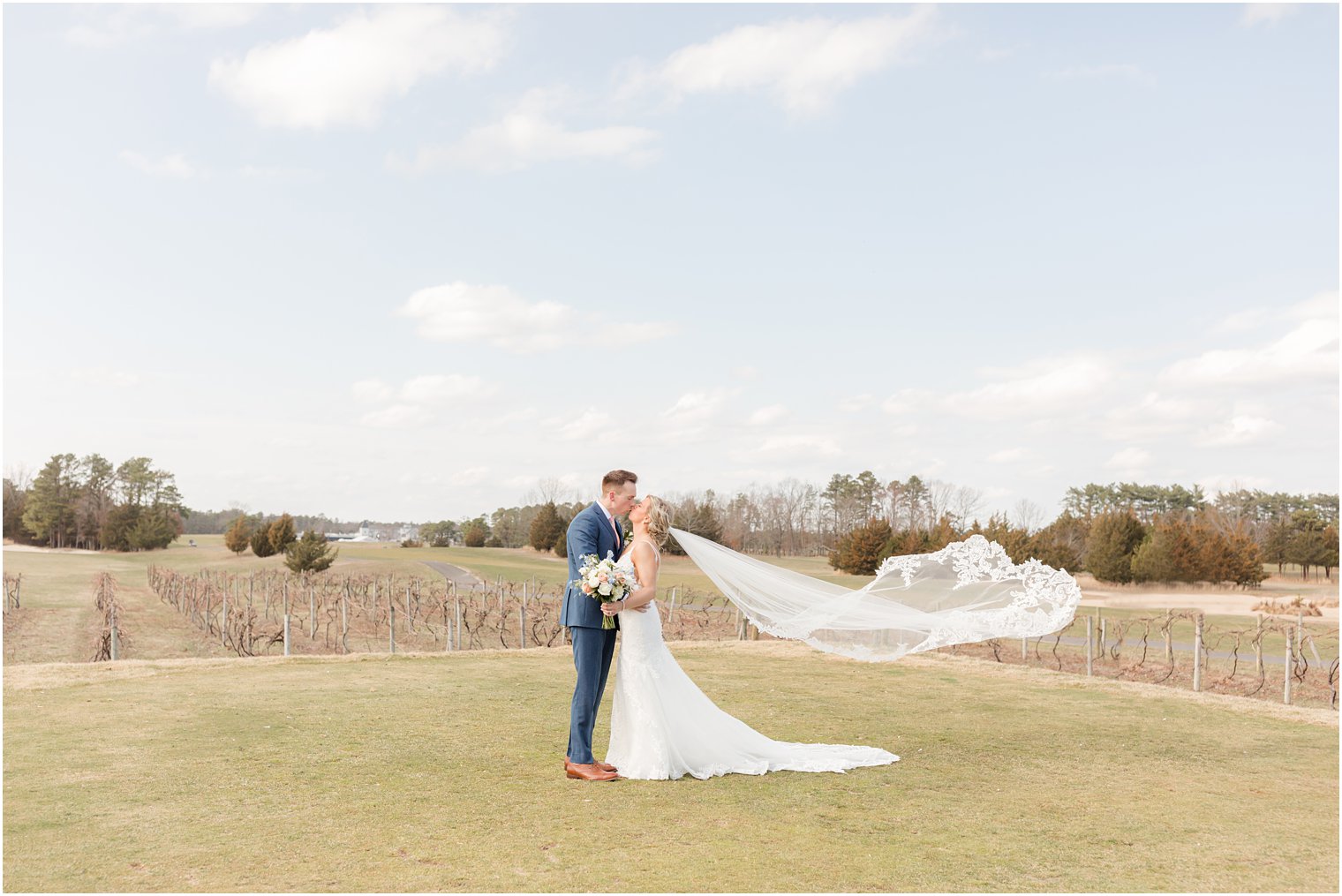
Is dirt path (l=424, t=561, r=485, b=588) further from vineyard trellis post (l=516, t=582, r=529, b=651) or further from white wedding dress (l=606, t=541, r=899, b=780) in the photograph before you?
white wedding dress (l=606, t=541, r=899, b=780)

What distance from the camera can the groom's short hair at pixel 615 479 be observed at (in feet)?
24.5

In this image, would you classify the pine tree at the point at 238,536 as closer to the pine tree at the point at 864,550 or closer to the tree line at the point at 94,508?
the tree line at the point at 94,508

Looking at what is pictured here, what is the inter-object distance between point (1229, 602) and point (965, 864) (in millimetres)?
39551

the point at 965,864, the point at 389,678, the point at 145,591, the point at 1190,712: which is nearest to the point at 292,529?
the point at 145,591

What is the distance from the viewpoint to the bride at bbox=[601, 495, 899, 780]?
7504 mm

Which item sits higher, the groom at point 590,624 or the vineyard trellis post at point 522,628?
the groom at point 590,624

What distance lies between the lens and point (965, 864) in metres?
5.48

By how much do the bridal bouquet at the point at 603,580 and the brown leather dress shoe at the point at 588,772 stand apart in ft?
4.10

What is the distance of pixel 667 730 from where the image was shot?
298 inches

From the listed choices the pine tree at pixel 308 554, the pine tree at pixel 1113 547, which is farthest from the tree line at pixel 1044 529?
the pine tree at pixel 308 554

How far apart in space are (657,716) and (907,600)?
3391 millimetres

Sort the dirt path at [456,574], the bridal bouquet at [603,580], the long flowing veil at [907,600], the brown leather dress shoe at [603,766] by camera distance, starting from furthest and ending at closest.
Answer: the dirt path at [456,574] → the long flowing veil at [907,600] → the brown leather dress shoe at [603,766] → the bridal bouquet at [603,580]

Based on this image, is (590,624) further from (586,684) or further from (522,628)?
(522,628)

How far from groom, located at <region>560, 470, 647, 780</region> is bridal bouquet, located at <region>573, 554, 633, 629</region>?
11 centimetres
